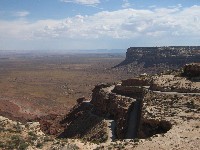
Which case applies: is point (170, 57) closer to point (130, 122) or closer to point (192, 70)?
point (192, 70)

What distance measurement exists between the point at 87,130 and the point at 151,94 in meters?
10.2

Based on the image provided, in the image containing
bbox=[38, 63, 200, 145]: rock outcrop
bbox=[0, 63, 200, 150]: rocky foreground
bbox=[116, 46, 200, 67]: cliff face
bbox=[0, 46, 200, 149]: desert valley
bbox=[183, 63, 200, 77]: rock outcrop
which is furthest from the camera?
bbox=[116, 46, 200, 67]: cliff face

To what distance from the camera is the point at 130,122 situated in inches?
1677

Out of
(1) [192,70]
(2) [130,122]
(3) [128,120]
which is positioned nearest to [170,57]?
(1) [192,70]

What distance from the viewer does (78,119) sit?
56.8 metres

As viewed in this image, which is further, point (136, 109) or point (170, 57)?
point (170, 57)

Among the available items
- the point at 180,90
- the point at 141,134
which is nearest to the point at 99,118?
the point at 180,90

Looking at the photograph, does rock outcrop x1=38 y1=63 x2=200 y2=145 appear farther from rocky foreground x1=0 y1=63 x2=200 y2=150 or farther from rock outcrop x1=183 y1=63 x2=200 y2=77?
rock outcrop x1=183 y1=63 x2=200 y2=77

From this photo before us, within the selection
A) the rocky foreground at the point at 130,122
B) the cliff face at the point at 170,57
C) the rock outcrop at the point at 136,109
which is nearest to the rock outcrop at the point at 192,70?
the rocky foreground at the point at 130,122

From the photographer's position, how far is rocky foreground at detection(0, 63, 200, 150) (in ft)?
89.7

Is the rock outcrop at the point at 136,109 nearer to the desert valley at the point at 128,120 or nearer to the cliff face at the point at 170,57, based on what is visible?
the desert valley at the point at 128,120

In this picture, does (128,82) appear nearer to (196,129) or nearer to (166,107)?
(166,107)

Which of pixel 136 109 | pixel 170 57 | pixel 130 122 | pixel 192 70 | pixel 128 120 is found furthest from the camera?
pixel 170 57

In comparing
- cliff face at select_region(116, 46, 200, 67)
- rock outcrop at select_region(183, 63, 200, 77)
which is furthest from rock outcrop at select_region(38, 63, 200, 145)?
cliff face at select_region(116, 46, 200, 67)
